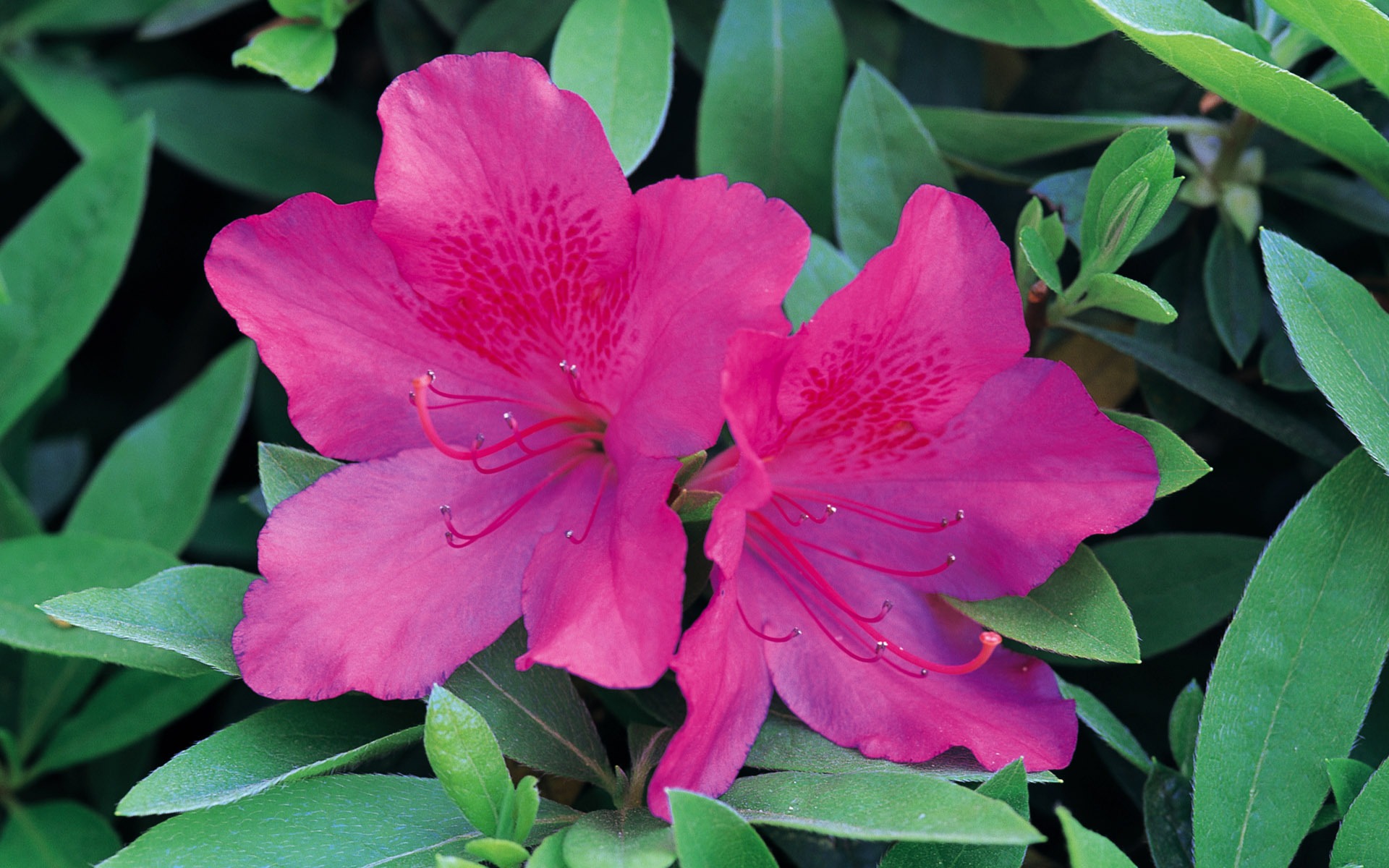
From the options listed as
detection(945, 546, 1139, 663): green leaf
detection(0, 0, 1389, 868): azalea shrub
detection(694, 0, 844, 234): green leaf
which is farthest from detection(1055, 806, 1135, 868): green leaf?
detection(694, 0, 844, 234): green leaf

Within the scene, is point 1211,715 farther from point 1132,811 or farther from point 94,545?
point 94,545

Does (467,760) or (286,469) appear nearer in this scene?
(467,760)

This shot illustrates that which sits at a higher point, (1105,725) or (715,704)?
A: (715,704)

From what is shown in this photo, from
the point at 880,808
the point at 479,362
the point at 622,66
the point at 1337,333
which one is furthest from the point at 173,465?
the point at 1337,333

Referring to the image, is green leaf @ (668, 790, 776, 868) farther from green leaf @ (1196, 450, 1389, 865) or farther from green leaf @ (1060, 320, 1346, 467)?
green leaf @ (1060, 320, 1346, 467)

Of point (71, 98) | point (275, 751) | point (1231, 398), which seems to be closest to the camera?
point (275, 751)

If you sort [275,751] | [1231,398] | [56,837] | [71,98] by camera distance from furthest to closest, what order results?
[71,98]
[56,837]
[1231,398]
[275,751]

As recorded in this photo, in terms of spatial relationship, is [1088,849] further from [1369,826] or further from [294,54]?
[294,54]
